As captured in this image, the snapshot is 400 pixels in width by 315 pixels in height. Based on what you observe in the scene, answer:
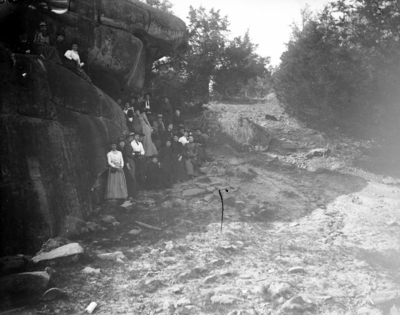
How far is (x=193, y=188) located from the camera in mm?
10273

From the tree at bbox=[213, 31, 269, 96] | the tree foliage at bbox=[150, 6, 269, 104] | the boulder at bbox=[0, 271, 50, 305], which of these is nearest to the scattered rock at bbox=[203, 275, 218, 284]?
the boulder at bbox=[0, 271, 50, 305]

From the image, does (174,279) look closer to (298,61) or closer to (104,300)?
(104,300)

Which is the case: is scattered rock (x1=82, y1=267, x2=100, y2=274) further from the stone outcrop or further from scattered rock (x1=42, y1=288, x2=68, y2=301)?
the stone outcrop

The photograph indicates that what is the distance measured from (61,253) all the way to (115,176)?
336 centimetres

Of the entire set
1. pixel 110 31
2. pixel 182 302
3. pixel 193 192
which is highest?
pixel 110 31

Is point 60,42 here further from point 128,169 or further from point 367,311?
point 367,311

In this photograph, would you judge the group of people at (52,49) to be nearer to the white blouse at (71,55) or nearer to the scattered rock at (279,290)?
the white blouse at (71,55)

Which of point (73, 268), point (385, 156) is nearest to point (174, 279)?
point (73, 268)

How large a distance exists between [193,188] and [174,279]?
15.6 ft

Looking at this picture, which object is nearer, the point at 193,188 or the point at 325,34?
the point at 193,188

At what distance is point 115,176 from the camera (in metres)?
8.91

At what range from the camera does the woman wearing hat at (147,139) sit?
1155 centimetres

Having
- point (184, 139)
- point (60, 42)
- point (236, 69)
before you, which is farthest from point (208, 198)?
point (236, 69)

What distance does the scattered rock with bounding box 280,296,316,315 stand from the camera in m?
4.87
